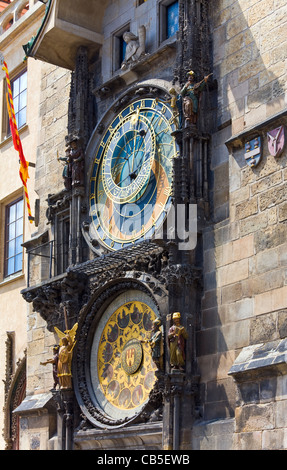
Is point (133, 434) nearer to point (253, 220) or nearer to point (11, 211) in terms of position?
point (253, 220)

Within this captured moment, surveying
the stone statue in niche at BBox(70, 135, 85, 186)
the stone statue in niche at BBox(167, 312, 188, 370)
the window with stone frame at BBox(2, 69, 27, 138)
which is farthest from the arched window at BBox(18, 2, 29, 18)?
the stone statue in niche at BBox(167, 312, 188, 370)

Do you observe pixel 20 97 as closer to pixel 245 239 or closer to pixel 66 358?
pixel 66 358

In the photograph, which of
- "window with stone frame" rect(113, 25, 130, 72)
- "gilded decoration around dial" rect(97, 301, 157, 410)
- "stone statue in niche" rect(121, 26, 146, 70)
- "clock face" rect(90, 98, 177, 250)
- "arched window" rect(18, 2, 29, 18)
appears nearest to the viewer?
"gilded decoration around dial" rect(97, 301, 157, 410)

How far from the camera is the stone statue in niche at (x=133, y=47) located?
1506 cm

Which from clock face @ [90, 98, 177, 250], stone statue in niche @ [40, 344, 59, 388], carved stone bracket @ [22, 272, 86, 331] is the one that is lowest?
stone statue in niche @ [40, 344, 59, 388]

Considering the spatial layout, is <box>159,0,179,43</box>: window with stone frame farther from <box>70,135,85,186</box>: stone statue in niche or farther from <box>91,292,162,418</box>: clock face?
<box>91,292,162,418</box>: clock face

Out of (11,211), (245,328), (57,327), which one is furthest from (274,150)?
(11,211)

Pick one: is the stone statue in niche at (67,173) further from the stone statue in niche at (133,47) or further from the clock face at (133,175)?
the stone statue in niche at (133,47)

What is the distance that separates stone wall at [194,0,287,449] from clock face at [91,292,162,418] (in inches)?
39.3

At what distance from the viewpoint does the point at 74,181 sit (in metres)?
15.6

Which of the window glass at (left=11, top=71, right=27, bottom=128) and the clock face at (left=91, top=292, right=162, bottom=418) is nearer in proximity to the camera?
the clock face at (left=91, top=292, right=162, bottom=418)

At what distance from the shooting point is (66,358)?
14.7 metres

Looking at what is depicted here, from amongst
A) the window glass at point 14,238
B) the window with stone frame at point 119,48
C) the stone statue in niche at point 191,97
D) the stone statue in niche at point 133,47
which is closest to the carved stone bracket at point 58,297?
the stone statue in niche at point 191,97

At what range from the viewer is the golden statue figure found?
48.3 feet
